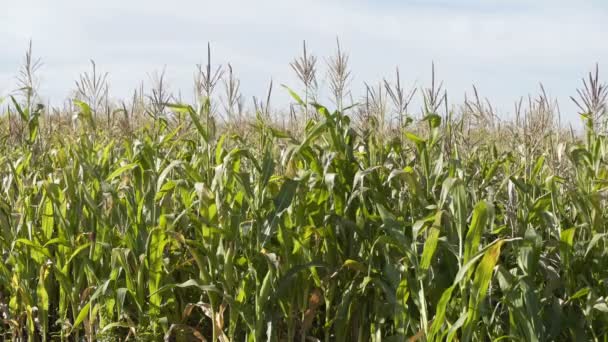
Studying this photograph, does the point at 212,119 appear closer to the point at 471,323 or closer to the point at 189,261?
the point at 189,261

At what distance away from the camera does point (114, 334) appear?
366cm

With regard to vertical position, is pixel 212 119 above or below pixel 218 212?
above

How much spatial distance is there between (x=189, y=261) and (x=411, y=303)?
37.9 inches

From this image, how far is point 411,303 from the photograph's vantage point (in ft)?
10.4

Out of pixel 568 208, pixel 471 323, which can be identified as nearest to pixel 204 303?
pixel 471 323

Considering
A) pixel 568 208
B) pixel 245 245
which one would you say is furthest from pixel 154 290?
pixel 568 208

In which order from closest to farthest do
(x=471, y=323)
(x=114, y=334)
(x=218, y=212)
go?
(x=471, y=323), (x=218, y=212), (x=114, y=334)

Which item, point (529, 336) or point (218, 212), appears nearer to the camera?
point (529, 336)

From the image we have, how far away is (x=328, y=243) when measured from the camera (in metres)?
3.26

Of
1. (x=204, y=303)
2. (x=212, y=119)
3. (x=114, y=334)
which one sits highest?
(x=212, y=119)

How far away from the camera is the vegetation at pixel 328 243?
295cm

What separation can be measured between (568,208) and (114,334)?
2164mm

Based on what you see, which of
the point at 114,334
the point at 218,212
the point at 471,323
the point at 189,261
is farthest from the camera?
the point at 114,334

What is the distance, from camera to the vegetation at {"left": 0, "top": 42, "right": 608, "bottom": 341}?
2949 millimetres
